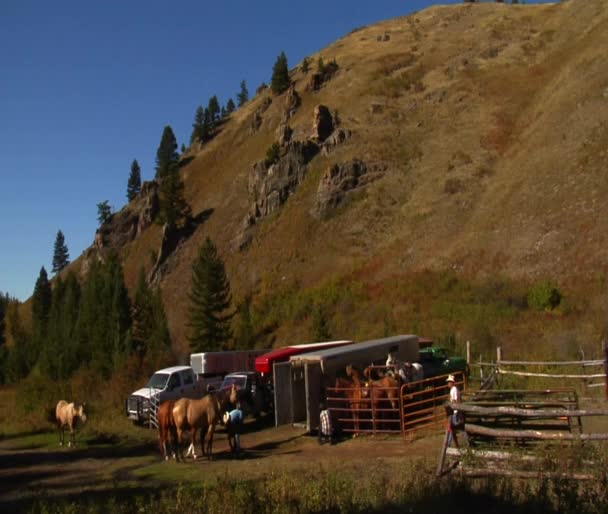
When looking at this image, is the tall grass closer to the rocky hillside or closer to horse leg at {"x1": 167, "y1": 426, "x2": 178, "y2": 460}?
horse leg at {"x1": 167, "y1": 426, "x2": 178, "y2": 460}

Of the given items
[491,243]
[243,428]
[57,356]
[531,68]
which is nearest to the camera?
[243,428]

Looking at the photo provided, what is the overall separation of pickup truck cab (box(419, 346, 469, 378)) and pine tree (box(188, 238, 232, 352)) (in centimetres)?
2081

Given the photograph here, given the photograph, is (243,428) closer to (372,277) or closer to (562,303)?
(562,303)

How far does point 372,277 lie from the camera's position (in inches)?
1946

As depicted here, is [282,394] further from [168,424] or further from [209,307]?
[209,307]

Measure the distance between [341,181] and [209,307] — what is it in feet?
73.6

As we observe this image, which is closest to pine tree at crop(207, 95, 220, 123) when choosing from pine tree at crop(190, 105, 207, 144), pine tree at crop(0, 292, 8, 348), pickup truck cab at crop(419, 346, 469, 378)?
pine tree at crop(190, 105, 207, 144)

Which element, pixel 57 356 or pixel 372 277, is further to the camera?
pixel 57 356

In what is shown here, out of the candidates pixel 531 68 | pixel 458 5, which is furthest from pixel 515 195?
pixel 458 5

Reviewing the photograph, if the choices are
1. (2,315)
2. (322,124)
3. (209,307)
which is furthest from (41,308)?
(209,307)

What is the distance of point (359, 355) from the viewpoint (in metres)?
21.8

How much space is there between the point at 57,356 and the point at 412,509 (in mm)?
62354

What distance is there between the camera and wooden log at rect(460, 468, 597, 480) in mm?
9094

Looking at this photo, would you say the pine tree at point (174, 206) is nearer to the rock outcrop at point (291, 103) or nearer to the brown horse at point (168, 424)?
the rock outcrop at point (291, 103)
